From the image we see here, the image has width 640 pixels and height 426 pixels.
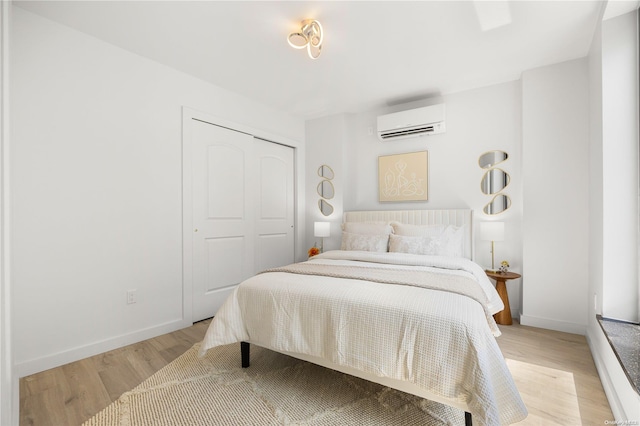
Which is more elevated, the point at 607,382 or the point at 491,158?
the point at 491,158

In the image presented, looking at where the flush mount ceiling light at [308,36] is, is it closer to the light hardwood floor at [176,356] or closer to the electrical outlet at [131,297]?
the electrical outlet at [131,297]

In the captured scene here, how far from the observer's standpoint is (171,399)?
67.1 inches

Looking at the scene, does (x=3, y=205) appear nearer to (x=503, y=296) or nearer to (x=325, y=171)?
(x=325, y=171)

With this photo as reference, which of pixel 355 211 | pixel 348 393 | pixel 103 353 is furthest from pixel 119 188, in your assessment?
pixel 355 211

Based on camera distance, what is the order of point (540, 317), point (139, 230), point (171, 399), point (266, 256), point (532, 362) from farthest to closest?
1. point (266, 256)
2. point (540, 317)
3. point (139, 230)
4. point (532, 362)
5. point (171, 399)

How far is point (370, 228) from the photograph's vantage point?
3412 millimetres

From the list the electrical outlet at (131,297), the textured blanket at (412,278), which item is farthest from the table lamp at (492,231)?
the electrical outlet at (131,297)

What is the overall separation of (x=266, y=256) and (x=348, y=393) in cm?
235

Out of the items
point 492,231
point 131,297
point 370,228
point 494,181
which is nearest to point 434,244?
point 492,231

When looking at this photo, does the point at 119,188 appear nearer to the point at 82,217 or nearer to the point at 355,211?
the point at 82,217

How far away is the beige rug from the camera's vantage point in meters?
1.54

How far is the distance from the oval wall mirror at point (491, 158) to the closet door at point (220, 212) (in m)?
2.64

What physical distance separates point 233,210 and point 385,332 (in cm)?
243

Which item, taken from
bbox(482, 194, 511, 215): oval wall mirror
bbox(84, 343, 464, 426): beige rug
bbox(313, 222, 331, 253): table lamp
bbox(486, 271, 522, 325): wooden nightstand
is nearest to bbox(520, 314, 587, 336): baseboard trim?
bbox(486, 271, 522, 325): wooden nightstand
